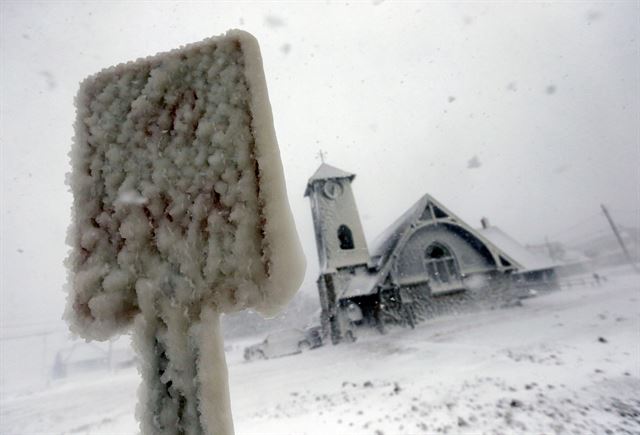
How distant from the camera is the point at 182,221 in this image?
1.30 meters

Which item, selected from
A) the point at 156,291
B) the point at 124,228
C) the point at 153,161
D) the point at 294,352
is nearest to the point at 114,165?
the point at 153,161

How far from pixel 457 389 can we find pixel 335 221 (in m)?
12.9

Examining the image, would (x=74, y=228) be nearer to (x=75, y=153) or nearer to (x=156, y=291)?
(x=75, y=153)

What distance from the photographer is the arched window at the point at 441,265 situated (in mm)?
15445

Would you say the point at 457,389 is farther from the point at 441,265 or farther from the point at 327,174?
the point at 327,174

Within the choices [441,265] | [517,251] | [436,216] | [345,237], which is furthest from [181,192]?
[517,251]

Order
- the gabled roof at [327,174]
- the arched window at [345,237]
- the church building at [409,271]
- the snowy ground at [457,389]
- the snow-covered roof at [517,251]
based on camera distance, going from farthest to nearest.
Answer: the snow-covered roof at [517,251] → the gabled roof at [327,174] → the arched window at [345,237] → the church building at [409,271] → the snowy ground at [457,389]

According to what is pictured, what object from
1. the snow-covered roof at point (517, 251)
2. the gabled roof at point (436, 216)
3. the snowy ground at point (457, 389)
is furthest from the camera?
the snow-covered roof at point (517, 251)

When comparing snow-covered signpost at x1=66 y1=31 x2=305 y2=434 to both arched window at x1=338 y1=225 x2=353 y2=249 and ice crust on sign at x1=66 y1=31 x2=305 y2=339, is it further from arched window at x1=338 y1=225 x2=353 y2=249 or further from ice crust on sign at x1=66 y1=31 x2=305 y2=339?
arched window at x1=338 y1=225 x2=353 y2=249

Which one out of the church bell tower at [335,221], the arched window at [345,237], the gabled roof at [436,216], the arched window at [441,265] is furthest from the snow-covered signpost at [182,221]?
the arched window at [345,237]

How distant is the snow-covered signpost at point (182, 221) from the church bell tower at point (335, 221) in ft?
50.6

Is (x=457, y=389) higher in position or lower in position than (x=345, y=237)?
lower

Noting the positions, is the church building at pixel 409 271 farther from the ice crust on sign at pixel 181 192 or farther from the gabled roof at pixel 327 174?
the ice crust on sign at pixel 181 192

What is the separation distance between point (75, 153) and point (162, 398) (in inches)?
46.4
